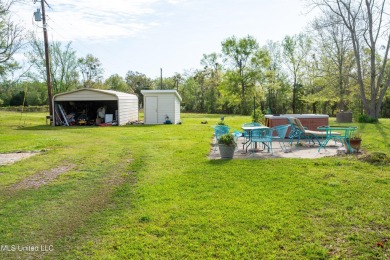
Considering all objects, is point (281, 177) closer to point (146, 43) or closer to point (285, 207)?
point (285, 207)

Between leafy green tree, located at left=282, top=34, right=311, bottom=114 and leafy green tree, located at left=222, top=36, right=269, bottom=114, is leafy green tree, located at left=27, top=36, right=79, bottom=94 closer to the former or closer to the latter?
leafy green tree, located at left=222, top=36, right=269, bottom=114

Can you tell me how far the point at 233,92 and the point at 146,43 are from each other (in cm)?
1713

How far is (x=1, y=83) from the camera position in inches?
→ 753

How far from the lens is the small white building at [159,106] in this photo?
18.9m

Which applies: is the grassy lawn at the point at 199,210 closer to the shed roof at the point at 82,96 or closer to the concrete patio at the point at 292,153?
the concrete patio at the point at 292,153

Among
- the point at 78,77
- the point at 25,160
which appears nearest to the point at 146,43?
the point at 25,160

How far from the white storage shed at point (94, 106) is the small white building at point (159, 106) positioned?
51.5 inches

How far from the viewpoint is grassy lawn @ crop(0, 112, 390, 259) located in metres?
2.97

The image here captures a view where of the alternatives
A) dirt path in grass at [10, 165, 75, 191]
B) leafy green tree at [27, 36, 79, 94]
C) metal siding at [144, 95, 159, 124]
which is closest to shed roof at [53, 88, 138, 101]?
metal siding at [144, 95, 159, 124]

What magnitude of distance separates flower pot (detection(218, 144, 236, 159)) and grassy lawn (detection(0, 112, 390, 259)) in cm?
33

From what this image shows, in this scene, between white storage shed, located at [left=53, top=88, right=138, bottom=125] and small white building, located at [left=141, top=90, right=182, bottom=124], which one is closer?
white storage shed, located at [left=53, top=88, right=138, bottom=125]

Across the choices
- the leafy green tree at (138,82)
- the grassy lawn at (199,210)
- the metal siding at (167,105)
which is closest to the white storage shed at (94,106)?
the metal siding at (167,105)

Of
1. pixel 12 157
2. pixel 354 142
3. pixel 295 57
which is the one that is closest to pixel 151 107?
pixel 12 157

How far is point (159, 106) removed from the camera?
19047 millimetres
